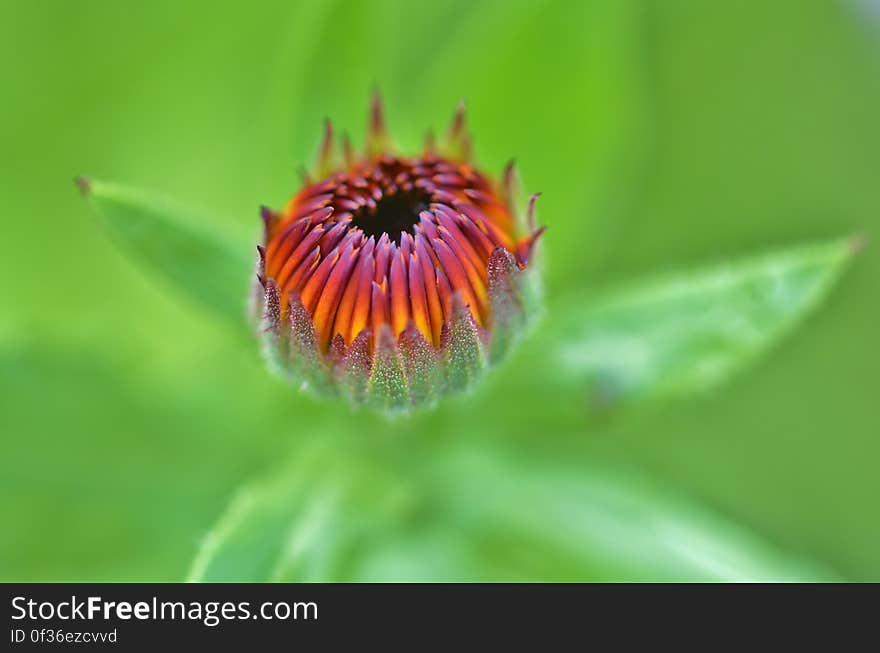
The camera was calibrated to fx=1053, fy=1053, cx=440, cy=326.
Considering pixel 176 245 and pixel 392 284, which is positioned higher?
pixel 176 245

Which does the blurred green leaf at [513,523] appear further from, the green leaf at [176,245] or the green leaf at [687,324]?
the green leaf at [176,245]

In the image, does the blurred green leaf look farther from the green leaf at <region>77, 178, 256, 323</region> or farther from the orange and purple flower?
the orange and purple flower

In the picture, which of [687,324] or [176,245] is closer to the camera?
[176,245]

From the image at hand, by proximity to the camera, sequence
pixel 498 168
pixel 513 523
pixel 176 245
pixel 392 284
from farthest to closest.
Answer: pixel 498 168, pixel 513 523, pixel 176 245, pixel 392 284

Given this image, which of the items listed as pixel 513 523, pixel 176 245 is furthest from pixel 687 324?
pixel 176 245

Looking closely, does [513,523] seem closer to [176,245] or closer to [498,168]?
[498,168]
